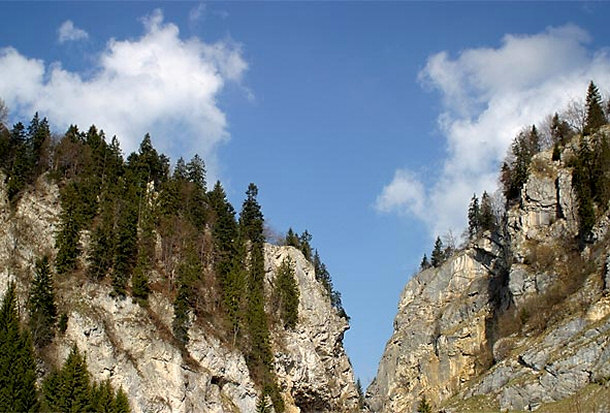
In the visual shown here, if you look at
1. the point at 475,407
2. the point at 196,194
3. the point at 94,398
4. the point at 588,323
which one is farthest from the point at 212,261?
the point at 588,323

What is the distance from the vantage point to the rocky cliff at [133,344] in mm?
67750

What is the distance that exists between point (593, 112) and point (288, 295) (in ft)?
151

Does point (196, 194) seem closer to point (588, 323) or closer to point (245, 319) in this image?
point (245, 319)

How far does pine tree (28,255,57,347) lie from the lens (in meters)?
65.0

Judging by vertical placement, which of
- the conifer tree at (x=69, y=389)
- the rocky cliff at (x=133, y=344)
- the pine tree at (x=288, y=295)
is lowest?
the conifer tree at (x=69, y=389)

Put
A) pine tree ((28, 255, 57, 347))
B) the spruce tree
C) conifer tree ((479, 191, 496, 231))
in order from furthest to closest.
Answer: conifer tree ((479, 191, 496, 231)) → the spruce tree → pine tree ((28, 255, 57, 347))

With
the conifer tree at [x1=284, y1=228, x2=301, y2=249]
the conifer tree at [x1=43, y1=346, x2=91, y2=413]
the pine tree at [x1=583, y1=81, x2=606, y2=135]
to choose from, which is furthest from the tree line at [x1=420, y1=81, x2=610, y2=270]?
the conifer tree at [x1=43, y1=346, x2=91, y2=413]

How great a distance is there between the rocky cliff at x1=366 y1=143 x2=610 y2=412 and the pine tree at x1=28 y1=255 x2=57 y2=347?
3984 cm

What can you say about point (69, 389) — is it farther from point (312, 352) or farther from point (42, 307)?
point (312, 352)

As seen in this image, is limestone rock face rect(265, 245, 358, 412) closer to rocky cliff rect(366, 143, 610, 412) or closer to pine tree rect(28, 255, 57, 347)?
rocky cliff rect(366, 143, 610, 412)

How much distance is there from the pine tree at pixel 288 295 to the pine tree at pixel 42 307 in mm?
32011

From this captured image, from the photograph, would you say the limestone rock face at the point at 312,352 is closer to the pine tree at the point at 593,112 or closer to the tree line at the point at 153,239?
the tree line at the point at 153,239

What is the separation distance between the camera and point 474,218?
384 ft

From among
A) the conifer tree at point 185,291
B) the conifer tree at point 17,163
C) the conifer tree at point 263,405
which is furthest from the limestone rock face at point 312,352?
the conifer tree at point 17,163
